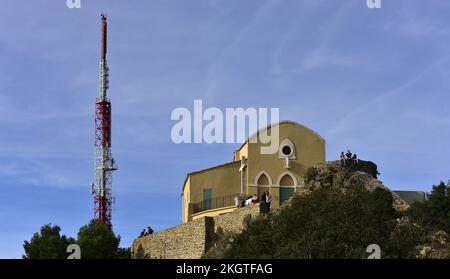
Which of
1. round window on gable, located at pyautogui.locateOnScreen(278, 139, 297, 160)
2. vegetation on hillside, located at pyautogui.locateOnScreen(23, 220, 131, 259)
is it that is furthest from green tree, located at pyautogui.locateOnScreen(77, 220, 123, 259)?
round window on gable, located at pyautogui.locateOnScreen(278, 139, 297, 160)

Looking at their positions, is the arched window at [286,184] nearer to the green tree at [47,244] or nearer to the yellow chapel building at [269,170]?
the yellow chapel building at [269,170]

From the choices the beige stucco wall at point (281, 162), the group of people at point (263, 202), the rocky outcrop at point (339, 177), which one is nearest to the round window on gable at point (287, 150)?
the beige stucco wall at point (281, 162)

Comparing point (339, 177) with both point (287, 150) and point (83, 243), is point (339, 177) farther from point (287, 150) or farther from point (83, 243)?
point (83, 243)

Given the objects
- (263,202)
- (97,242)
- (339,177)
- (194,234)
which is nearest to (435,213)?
(339,177)

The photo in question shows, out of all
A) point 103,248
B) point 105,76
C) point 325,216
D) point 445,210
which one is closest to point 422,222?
point 445,210

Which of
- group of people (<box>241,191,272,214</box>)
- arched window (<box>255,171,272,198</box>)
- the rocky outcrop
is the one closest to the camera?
group of people (<box>241,191,272,214</box>)

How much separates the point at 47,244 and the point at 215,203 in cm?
1170

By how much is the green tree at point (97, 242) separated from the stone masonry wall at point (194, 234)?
9.00 ft

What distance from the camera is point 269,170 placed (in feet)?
173

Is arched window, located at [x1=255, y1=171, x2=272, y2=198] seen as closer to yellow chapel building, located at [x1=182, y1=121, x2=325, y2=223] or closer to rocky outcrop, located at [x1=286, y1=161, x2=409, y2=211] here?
yellow chapel building, located at [x1=182, y1=121, x2=325, y2=223]

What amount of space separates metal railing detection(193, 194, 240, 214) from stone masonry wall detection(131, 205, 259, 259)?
4.25 m

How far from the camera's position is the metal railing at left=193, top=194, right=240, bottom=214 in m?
52.0
